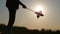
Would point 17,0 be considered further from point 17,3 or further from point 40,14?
point 40,14

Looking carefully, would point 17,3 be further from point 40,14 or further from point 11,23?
point 40,14

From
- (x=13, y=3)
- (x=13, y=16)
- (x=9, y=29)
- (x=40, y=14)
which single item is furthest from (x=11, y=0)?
(x=40, y=14)

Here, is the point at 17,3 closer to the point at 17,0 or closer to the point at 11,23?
the point at 17,0

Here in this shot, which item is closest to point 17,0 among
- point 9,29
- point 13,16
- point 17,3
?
point 17,3

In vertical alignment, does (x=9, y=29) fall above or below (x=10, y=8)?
below

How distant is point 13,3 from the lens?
14.0 feet

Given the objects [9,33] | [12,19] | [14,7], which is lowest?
[9,33]

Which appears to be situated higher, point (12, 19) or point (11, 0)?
point (11, 0)

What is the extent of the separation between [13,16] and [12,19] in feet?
0.24

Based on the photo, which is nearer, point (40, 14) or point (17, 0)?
point (17, 0)

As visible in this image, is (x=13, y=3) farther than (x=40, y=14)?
No

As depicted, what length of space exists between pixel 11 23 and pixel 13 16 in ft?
0.56

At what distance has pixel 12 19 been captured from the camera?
4.29 m

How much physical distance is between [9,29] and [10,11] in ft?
1.36
